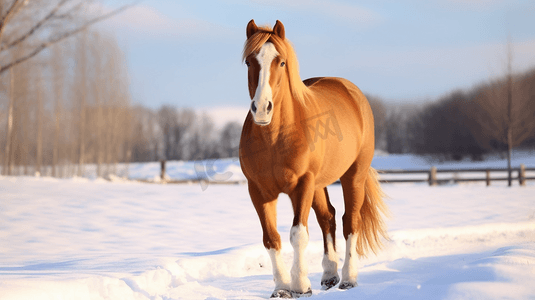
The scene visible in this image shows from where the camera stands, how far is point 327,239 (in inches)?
149

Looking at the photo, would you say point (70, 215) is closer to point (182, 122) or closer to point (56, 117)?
point (56, 117)

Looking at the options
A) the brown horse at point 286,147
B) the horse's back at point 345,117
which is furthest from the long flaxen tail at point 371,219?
the brown horse at point 286,147

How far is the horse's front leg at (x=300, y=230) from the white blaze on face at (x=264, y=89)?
0.59 metres

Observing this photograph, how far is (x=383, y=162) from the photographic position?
1225 inches

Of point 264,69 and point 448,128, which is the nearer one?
point 264,69

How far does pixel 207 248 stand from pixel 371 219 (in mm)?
2328

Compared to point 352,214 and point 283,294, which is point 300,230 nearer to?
point 283,294

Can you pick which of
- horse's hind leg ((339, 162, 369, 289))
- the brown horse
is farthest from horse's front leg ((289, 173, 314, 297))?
horse's hind leg ((339, 162, 369, 289))

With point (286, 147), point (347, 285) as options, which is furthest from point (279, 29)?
point (347, 285)

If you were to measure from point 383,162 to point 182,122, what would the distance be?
19.2m

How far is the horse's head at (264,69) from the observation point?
102 inches

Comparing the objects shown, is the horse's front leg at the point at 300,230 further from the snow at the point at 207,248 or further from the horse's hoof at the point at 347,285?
the horse's hoof at the point at 347,285

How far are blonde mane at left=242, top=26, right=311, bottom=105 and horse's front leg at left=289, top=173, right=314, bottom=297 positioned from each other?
65 centimetres

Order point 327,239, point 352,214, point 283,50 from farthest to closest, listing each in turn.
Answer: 1. point 352,214
2. point 327,239
3. point 283,50
